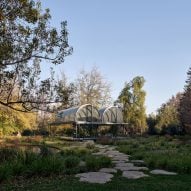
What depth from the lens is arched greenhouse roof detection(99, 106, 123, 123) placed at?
3381 cm

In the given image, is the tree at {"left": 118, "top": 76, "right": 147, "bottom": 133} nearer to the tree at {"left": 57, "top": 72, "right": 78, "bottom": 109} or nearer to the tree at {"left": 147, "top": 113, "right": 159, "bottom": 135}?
the tree at {"left": 147, "top": 113, "right": 159, "bottom": 135}

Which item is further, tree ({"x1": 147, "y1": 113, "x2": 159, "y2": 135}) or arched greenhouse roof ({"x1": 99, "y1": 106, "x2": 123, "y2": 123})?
tree ({"x1": 147, "y1": 113, "x2": 159, "y2": 135})

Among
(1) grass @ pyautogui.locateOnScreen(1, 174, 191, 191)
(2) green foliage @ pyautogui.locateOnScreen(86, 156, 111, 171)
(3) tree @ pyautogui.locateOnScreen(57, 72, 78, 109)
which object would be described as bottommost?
(1) grass @ pyautogui.locateOnScreen(1, 174, 191, 191)

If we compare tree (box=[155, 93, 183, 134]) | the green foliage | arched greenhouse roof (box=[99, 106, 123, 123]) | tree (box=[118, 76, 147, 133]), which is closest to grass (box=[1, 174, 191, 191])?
the green foliage

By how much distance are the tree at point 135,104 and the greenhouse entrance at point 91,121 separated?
6.10 ft

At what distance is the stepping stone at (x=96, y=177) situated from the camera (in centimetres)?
643

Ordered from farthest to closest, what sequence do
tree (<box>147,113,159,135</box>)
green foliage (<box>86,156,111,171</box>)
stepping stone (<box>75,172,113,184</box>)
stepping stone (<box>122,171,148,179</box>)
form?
1. tree (<box>147,113,159,135</box>)
2. green foliage (<box>86,156,111,171</box>)
3. stepping stone (<box>122,171,148,179</box>)
4. stepping stone (<box>75,172,113,184</box>)

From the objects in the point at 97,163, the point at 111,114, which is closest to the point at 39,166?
the point at 97,163

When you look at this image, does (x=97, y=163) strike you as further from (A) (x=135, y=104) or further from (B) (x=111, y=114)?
(A) (x=135, y=104)

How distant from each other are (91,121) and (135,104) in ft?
25.0

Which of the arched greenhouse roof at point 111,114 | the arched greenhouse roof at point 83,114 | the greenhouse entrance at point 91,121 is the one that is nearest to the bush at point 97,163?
the greenhouse entrance at point 91,121

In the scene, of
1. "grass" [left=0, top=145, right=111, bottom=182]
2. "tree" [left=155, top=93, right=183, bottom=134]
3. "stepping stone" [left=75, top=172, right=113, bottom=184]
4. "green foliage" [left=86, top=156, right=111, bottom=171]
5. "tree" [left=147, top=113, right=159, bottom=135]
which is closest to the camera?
"stepping stone" [left=75, top=172, right=113, bottom=184]

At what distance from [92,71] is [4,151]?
35.1m

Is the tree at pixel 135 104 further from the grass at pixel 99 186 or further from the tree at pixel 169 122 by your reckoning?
the grass at pixel 99 186
